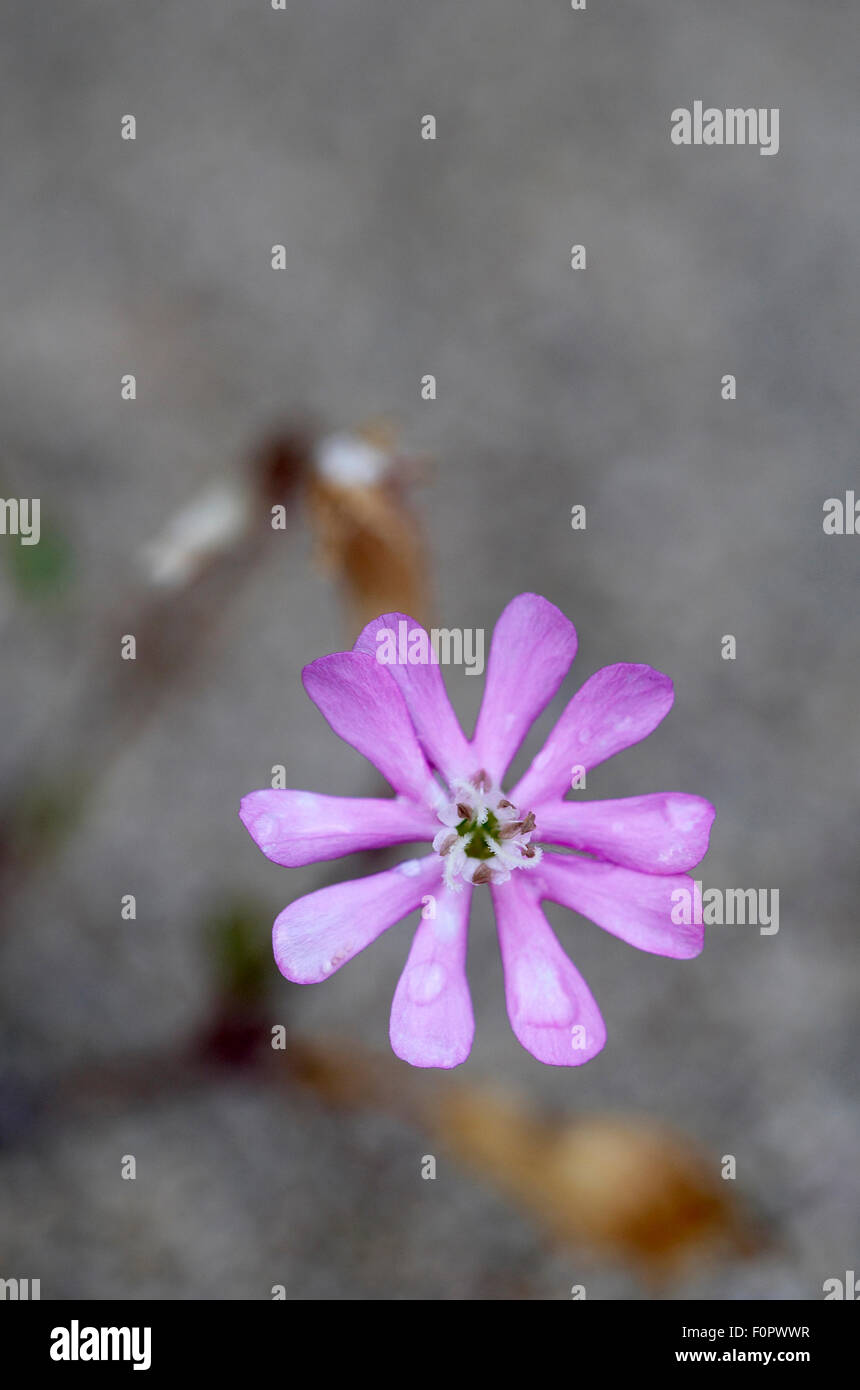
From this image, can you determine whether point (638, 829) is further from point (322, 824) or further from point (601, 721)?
point (322, 824)

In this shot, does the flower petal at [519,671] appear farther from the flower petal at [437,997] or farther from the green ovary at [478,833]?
the flower petal at [437,997]

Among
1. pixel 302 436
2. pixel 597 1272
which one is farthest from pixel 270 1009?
pixel 302 436

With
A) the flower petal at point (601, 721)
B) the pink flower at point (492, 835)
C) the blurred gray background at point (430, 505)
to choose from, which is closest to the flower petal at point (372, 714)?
the pink flower at point (492, 835)

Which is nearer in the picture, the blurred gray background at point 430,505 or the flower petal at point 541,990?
the flower petal at point 541,990

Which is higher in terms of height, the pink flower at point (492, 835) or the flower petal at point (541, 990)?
the pink flower at point (492, 835)
